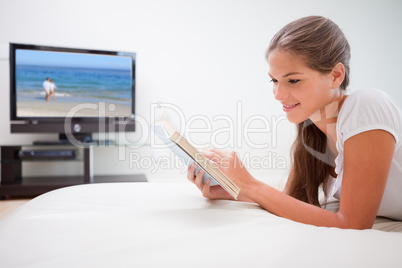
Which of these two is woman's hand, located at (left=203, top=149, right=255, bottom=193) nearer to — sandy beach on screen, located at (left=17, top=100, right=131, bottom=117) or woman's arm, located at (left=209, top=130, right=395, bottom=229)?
woman's arm, located at (left=209, top=130, right=395, bottom=229)

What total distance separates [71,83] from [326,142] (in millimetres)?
2496

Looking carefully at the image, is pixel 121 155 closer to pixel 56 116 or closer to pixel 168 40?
pixel 56 116

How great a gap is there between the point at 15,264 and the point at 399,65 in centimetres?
453

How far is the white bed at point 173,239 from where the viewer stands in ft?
1.53

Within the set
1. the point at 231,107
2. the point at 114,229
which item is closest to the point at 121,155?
the point at 231,107

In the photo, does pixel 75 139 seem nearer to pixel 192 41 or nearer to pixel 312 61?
pixel 192 41

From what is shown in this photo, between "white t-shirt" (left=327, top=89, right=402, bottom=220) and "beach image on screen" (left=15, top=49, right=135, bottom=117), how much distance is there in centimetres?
247

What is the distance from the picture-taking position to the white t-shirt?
74 centimetres

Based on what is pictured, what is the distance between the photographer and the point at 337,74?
3.03ft

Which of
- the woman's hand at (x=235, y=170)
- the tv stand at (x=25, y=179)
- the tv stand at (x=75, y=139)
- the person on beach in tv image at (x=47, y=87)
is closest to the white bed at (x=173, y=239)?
the woman's hand at (x=235, y=170)

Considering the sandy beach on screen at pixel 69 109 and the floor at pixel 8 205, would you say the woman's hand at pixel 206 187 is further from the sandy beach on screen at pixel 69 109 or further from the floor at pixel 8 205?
the sandy beach on screen at pixel 69 109

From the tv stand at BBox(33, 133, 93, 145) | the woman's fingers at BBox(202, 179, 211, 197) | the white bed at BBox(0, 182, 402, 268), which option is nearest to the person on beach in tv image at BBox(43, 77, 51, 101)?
the tv stand at BBox(33, 133, 93, 145)

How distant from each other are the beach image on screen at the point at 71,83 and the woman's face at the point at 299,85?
230 centimetres

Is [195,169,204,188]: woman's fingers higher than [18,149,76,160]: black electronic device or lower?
higher
